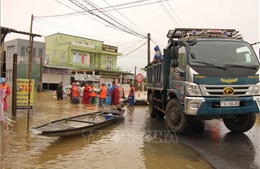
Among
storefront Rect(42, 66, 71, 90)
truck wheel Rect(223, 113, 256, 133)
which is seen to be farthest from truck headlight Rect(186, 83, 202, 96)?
storefront Rect(42, 66, 71, 90)

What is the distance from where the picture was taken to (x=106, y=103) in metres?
16.3

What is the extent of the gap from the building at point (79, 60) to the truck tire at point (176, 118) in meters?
28.9

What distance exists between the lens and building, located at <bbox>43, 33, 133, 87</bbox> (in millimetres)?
35719

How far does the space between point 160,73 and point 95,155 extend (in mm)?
4445

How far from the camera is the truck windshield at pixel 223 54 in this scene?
6363mm

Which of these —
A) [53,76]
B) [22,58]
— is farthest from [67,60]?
[22,58]

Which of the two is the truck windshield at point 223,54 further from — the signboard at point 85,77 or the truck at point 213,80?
the signboard at point 85,77

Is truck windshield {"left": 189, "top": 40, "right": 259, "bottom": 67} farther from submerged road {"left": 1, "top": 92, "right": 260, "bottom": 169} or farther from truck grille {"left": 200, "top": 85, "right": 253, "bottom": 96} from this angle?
submerged road {"left": 1, "top": 92, "right": 260, "bottom": 169}

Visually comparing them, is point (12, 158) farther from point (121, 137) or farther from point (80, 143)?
point (121, 137)

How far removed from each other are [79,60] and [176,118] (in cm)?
3450

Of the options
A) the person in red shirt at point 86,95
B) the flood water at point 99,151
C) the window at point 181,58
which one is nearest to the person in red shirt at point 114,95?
the person in red shirt at point 86,95

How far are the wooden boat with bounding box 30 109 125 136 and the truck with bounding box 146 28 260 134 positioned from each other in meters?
2.22

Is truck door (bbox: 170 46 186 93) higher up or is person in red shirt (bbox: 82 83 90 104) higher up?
truck door (bbox: 170 46 186 93)

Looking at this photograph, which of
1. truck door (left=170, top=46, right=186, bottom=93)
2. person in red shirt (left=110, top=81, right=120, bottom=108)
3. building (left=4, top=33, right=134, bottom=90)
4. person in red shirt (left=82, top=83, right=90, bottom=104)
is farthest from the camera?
building (left=4, top=33, right=134, bottom=90)
